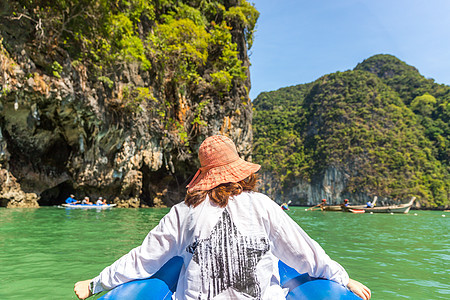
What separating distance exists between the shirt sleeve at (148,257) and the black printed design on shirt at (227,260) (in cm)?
18

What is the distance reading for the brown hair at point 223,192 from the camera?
1.29 m

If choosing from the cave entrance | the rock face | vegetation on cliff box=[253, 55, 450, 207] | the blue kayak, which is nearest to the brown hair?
the blue kayak

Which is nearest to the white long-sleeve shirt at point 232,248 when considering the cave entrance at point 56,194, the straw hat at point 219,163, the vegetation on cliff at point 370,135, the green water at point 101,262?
the straw hat at point 219,163

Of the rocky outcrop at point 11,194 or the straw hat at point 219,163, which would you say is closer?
the straw hat at point 219,163

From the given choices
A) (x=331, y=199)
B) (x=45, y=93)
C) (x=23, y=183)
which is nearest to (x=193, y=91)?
(x=45, y=93)

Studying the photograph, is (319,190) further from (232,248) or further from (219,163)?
(232,248)

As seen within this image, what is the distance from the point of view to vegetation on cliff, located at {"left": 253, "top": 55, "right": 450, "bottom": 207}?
4356cm

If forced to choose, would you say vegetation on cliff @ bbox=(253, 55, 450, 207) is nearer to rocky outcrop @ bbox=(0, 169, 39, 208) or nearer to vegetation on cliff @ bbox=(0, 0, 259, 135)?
vegetation on cliff @ bbox=(0, 0, 259, 135)

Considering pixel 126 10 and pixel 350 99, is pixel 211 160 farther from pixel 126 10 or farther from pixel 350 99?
pixel 350 99

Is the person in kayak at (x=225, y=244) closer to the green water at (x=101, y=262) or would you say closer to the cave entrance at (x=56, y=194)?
the green water at (x=101, y=262)

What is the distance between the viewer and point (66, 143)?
47.9 feet

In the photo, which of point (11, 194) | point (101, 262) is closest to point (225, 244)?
point (101, 262)

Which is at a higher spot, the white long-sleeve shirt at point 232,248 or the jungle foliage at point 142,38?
the jungle foliage at point 142,38

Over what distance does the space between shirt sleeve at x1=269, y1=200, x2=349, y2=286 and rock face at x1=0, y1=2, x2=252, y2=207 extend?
11.2 metres
